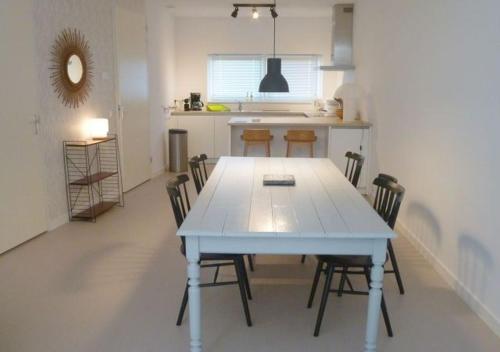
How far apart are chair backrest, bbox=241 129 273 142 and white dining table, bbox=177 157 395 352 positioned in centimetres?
290

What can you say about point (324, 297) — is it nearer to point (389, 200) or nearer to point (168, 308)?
point (389, 200)

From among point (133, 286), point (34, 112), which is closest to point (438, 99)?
point (133, 286)

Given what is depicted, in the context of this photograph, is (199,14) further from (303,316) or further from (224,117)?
(303,316)

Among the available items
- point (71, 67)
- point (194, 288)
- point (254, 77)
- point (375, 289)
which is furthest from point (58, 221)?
point (254, 77)

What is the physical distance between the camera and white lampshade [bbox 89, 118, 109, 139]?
4875 mm

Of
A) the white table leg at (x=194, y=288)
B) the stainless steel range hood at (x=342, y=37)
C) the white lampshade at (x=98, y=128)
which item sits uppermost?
the stainless steel range hood at (x=342, y=37)

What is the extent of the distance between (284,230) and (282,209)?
14.2 inches

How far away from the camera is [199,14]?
793 cm

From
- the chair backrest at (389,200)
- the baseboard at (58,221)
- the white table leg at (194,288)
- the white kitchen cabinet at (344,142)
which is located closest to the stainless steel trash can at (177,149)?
the white kitchen cabinet at (344,142)

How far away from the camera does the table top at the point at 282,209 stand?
2.09m

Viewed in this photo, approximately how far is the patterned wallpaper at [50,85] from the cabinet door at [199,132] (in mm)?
2587

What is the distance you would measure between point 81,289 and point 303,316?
59.2 inches

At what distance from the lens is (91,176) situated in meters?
4.79

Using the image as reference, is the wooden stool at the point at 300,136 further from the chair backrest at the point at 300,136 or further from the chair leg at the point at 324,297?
the chair leg at the point at 324,297
